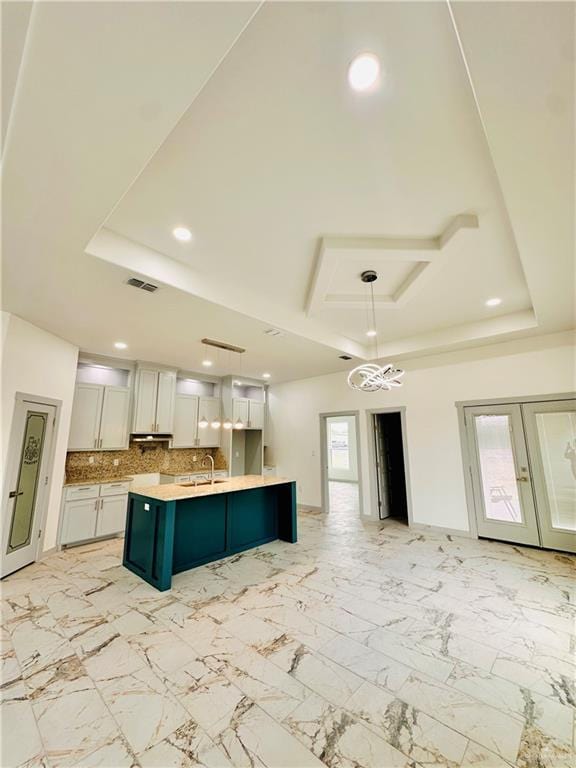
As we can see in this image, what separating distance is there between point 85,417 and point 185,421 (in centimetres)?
187

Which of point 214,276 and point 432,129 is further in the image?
point 214,276

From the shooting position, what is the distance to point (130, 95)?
1421mm

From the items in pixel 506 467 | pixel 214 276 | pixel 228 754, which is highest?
pixel 214 276

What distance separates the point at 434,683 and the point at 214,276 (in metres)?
3.92

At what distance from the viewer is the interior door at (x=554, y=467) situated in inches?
171

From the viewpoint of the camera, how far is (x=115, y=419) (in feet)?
18.1

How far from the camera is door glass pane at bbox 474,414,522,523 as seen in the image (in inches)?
188

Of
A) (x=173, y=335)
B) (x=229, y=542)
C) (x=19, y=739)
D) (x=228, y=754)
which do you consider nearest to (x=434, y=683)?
(x=228, y=754)

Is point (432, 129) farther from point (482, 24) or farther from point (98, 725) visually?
point (98, 725)

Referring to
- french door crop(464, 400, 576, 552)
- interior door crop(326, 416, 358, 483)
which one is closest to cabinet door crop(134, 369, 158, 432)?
french door crop(464, 400, 576, 552)

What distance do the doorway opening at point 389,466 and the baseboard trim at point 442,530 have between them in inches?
18.5

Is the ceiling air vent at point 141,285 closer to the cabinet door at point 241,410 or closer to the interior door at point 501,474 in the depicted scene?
the cabinet door at point 241,410

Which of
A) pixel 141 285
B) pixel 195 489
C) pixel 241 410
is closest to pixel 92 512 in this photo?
pixel 195 489

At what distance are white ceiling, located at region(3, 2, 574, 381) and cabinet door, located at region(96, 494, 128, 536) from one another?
2.97 meters
